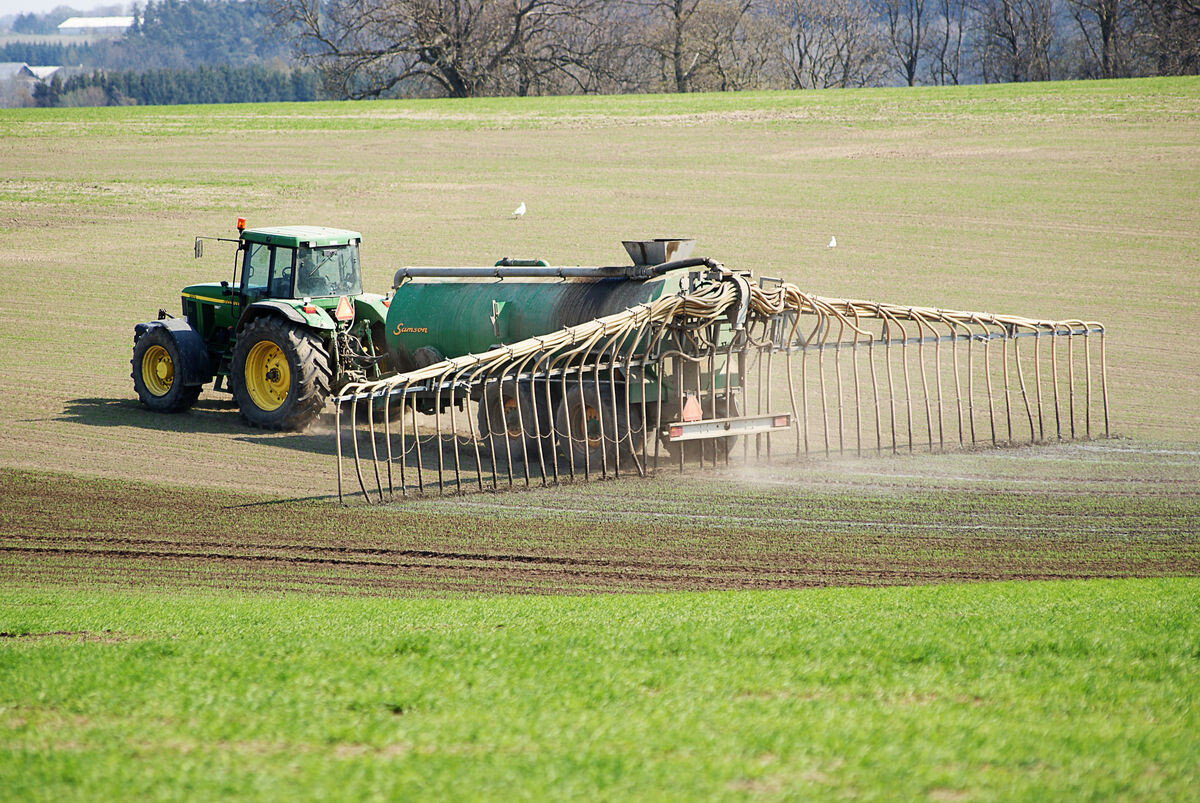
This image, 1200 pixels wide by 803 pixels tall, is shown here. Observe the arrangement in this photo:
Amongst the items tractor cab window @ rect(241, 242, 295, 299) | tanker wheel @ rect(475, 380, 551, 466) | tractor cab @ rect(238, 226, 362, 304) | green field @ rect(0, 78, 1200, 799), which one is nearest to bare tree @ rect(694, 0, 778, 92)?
green field @ rect(0, 78, 1200, 799)

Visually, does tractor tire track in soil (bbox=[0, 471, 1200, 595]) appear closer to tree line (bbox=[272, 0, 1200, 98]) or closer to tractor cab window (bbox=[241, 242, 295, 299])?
tractor cab window (bbox=[241, 242, 295, 299])

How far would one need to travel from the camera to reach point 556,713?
5180 mm

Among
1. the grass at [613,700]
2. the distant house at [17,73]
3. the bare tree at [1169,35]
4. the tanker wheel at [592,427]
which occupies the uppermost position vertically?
the distant house at [17,73]

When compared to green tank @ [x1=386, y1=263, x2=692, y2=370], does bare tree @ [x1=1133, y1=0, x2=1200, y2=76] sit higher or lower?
higher

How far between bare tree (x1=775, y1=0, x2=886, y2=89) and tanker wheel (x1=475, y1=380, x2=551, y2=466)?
5609 cm

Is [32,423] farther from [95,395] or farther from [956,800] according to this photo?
[956,800]

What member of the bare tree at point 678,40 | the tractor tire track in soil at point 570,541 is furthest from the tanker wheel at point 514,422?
the bare tree at point 678,40

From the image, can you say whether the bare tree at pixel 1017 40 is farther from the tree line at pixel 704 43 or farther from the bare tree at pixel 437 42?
the bare tree at pixel 437 42

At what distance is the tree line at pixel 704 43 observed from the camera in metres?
51.7

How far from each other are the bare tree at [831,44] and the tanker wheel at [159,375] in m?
55.5

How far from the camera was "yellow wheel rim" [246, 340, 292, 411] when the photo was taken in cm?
1427

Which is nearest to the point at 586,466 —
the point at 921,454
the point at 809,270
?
the point at 921,454

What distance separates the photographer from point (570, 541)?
9922 millimetres

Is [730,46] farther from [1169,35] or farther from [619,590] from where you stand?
[619,590]
